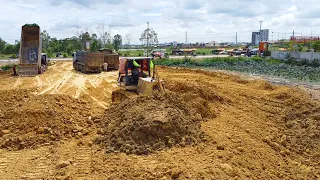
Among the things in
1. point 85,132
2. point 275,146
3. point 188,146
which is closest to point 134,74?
point 85,132

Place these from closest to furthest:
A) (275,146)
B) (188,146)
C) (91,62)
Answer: (188,146)
(275,146)
(91,62)

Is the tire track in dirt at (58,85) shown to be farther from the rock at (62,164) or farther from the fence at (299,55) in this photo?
the fence at (299,55)

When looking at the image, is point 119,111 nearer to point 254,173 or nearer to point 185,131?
point 185,131

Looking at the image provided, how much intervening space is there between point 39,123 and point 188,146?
4939 mm

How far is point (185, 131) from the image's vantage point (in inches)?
346

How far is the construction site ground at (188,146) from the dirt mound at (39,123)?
3 cm

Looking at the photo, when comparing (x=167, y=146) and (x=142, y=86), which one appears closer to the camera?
(x=167, y=146)

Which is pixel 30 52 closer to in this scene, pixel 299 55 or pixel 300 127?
pixel 300 127

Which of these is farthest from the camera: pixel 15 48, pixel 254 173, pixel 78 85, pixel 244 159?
pixel 15 48

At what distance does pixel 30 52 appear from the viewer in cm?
2375

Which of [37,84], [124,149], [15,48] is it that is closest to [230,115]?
[124,149]

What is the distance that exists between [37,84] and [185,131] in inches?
530

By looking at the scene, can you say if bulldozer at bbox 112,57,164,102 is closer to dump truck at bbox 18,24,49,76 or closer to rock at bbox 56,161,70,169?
rock at bbox 56,161,70,169

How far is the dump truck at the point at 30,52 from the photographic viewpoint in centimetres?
2278
